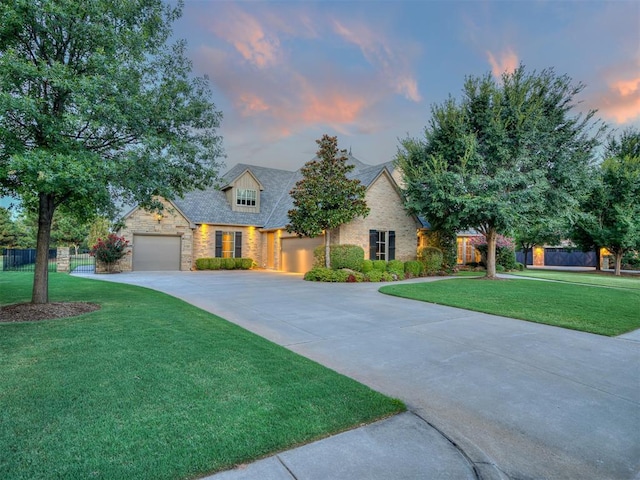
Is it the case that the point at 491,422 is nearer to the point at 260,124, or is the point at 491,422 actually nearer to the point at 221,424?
the point at 221,424

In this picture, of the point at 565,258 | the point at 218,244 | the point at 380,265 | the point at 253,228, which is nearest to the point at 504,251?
the point at 380,265

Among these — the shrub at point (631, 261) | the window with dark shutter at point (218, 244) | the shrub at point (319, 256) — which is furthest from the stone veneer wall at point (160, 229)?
the shrub at point (631, 261)

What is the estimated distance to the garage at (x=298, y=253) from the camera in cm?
1941

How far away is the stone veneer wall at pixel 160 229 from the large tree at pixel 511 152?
579 inches

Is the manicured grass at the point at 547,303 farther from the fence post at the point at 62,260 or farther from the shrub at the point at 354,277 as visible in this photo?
the fence post at the point at 62,260

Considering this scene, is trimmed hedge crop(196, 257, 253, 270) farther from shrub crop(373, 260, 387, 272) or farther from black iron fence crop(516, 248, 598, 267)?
black iron fence crop(516, 248, 598, 267)

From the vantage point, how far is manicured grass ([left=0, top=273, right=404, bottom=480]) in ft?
8.09

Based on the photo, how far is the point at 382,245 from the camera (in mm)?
18938

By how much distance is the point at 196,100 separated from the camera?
27.7 ft

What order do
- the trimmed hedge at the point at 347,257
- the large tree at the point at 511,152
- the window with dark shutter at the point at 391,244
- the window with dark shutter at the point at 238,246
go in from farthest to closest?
1. the window with dark shutter at the point at 238,246
2. the window with dark shutter at the point at 391,244
3. the trimmed hedge at the point at 347,257
4. the large tree at the point at 511,152

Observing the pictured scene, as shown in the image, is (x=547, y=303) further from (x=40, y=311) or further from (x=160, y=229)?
(x=160, y=229)

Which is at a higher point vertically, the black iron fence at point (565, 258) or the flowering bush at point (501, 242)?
the flowering bush at point (501, 242)

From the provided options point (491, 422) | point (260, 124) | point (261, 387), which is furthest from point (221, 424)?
point (260, 124)

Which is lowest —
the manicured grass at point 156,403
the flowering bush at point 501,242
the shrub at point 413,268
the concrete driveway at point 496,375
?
the concrete driveway at point 496,375
